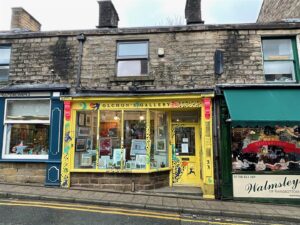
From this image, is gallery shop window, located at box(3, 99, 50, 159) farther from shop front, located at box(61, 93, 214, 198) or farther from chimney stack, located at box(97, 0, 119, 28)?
chimney stack, located at box(97, 0, 119, 28)

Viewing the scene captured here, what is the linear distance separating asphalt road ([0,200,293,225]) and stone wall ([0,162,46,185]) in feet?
7.23

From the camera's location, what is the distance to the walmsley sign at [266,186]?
8.63 meters

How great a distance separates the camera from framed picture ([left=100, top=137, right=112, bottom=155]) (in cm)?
984

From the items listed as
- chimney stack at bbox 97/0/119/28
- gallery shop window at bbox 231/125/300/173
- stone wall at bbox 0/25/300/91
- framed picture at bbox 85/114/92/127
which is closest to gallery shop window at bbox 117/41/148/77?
stone wall at bbox 0/25/300/91

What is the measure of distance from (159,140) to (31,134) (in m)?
4.92

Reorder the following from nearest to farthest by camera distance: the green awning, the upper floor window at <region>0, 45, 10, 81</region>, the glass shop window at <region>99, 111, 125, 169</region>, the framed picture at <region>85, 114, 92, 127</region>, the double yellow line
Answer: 1. the double yellow line
2. the green awning
3. the glass shop window at <region>99, 111, 125, 169</region>
4. the framed picture at <region>85, 114, 92, 127</region>
5. the upper floor window at <region>0, 45, 10, 81</region>

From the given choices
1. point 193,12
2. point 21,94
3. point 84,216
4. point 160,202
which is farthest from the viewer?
point 193,12

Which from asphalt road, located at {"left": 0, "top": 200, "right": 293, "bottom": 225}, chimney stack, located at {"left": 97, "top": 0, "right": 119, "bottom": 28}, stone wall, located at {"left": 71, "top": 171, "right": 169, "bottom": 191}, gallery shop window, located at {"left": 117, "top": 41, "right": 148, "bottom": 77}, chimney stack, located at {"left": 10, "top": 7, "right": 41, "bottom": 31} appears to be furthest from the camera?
chimney stack, located at {"left": 10, "top": 7, "right": 41, "bottom": 31}

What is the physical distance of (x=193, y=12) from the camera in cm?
1077

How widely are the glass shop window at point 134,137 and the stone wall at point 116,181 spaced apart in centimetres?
52

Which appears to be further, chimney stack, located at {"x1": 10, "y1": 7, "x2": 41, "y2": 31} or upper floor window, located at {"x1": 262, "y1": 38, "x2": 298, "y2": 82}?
chimney stack, located at {"x1": 10, "y1": 7, "x2": 41, "y2": 31}

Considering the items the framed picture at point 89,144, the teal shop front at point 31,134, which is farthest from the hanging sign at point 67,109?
the framed picture at point 89,144

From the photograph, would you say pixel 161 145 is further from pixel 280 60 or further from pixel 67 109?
pixel 280 60

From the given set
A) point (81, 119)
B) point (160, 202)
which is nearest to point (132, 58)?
point (81, 119)
